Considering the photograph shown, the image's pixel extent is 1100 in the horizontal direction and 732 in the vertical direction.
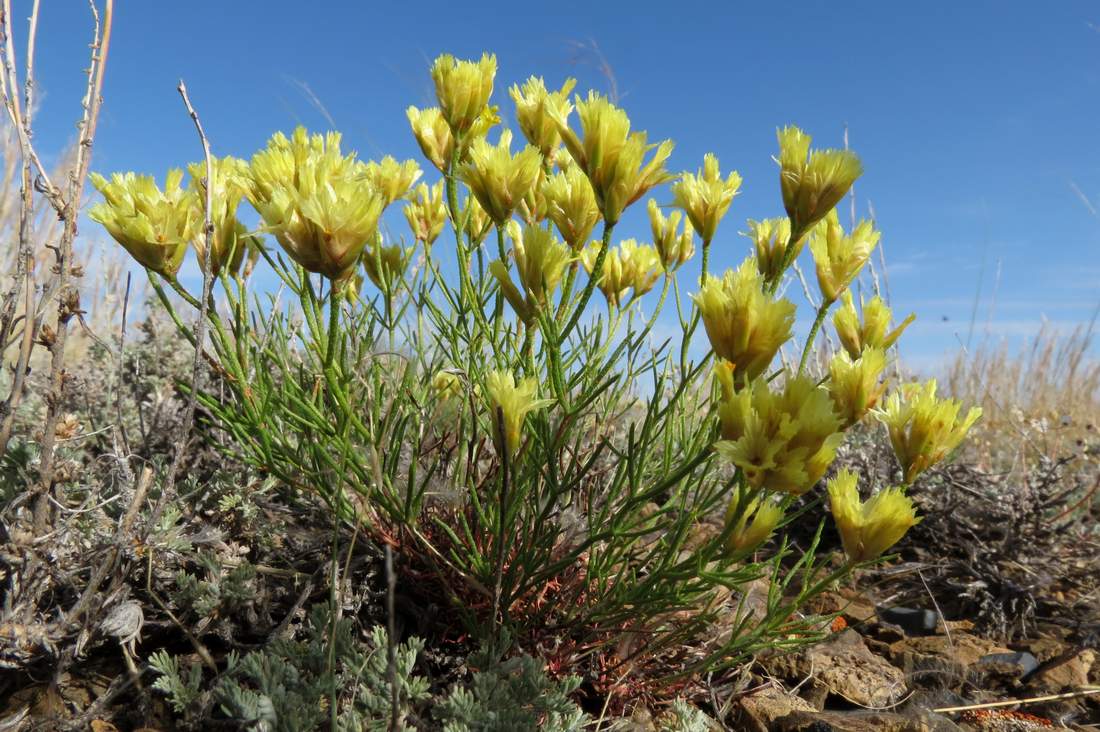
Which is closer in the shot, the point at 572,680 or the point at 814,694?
the point at 572,680

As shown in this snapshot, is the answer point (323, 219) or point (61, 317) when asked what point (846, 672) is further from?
point (61, 317)

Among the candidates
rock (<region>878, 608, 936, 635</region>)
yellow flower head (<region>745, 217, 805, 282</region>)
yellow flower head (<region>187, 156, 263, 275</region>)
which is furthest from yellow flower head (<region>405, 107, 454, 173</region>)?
rock (<region>878, 608, 936, 635</region>)

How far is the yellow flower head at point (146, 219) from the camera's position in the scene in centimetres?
134

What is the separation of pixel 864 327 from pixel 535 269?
0.72 meters

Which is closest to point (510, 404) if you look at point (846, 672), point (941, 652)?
point (846, 672)

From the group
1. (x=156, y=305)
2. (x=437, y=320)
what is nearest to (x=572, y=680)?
(x=437, y=320)

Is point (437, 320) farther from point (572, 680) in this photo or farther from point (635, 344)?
point (572, 680)

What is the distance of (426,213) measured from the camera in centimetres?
204

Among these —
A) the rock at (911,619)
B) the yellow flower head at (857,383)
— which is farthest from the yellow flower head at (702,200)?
the rock at (911,619)

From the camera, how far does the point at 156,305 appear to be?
10.8 ft

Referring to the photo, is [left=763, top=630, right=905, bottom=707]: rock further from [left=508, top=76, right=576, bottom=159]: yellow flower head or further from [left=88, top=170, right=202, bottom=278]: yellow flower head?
[left=88, top=170, right=202, bottom=278]: yellow flower head

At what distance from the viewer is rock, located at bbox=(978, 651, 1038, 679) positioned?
1.95m

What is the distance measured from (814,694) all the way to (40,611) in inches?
66.0

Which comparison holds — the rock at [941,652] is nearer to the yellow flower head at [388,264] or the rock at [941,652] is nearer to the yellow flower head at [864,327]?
the yellow flower head at [864,327]
